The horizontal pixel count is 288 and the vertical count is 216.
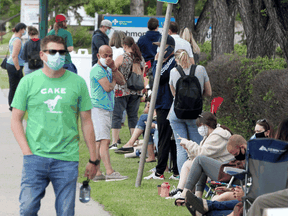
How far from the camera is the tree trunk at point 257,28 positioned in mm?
10320

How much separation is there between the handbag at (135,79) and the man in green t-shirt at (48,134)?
179 inches

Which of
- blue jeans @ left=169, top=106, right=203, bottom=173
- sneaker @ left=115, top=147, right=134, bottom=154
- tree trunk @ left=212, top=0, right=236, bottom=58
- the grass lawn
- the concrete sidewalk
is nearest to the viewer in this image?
the grass lawn

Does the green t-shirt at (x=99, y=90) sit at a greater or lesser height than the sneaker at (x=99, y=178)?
greater

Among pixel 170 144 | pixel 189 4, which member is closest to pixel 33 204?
pixel 170 144

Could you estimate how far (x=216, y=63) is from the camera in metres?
10.7

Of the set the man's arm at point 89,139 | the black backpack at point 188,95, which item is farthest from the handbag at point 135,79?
the man's arm at point 89,139

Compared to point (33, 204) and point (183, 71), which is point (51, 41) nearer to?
point (33, 204)

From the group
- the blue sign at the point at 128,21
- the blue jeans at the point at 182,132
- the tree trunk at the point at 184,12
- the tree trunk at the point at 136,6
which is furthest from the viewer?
the tree trunk at the point at 136,6

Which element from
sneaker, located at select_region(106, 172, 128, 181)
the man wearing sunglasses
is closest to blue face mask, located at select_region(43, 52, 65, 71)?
the man wearing sunglasses

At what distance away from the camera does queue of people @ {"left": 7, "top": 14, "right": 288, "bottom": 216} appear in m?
4.04

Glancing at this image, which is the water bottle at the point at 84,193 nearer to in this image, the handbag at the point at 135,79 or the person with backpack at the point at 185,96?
the person with backpack at the point at 185,96

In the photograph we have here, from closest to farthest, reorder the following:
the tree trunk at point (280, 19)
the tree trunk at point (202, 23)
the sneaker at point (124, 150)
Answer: the tree trunk at point (280, 19)
the sneaker at point (124, 150)
the tree trunk at point (202, 23)

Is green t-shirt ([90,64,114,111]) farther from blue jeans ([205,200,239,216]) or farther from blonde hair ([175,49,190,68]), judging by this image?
blue jeans ([205,200,239,216])

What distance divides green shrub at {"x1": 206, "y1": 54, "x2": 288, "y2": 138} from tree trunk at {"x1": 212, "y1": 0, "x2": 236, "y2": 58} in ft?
9.22
